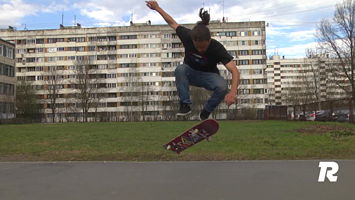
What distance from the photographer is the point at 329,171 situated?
1017 centimetres

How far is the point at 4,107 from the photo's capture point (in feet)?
236

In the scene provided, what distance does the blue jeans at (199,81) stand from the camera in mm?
5957

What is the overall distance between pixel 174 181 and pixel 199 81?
4198 mm

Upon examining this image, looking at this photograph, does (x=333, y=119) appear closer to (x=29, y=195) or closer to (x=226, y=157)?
(x=226, y=157)

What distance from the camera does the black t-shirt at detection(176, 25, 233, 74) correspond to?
568cm

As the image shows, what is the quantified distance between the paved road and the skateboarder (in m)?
2.92

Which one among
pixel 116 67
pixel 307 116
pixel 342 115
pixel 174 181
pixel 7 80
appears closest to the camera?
pixel 174 181

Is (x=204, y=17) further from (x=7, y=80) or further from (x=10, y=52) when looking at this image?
(x=10, y=52)

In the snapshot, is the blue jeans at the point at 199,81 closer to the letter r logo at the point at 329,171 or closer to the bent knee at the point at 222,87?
the bent knee at the point at 222,87

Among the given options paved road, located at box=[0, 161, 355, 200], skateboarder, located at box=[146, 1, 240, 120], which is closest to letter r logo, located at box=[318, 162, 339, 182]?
paved road, located at box=[0, 161, 355, 200]

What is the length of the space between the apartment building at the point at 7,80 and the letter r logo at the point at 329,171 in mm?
69399

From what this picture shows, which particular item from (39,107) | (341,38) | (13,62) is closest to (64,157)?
(341,38)

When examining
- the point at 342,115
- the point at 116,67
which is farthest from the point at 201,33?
the point at 116,67

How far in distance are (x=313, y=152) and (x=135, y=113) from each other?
274 ft
